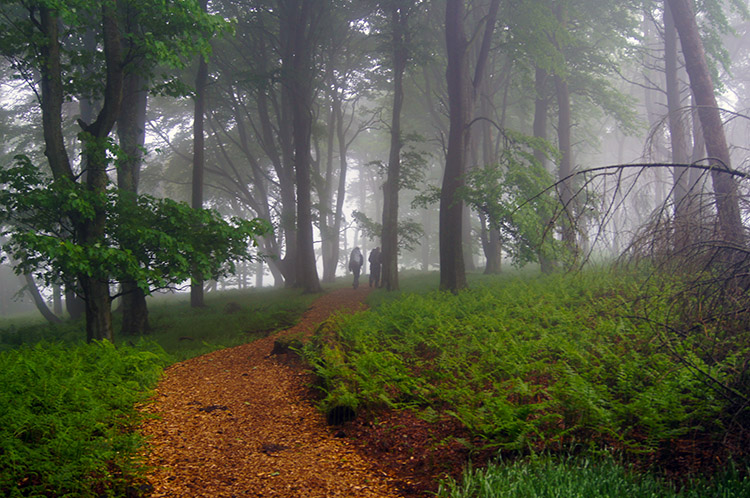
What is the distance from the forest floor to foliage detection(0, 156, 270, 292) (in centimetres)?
239

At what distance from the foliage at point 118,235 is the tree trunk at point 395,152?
813 cm

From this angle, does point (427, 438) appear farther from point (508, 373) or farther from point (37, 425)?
point (37, 425)

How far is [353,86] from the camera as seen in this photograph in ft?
85.3

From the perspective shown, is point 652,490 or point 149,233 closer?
point 652,490

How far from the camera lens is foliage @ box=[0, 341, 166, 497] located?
338cm

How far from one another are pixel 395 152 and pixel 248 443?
13.7 metres

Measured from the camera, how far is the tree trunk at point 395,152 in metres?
16.1

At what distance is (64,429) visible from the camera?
3.96 metres

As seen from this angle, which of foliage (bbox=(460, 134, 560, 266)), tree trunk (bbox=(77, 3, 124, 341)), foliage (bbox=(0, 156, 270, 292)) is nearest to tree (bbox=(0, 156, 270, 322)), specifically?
foliage (bbox=(0, 156, 270, 292))

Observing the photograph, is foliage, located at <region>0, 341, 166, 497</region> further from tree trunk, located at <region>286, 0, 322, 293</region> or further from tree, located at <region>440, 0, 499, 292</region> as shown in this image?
tree trunk, located at <region>286, 0, 322, 293</region>

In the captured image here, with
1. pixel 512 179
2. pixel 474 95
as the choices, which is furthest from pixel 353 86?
pixel 512 179

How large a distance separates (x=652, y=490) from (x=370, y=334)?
18.0ft

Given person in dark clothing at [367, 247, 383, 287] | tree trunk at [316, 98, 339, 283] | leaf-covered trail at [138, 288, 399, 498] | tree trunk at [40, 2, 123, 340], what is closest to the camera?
leaf-covered trail at [138, 288, 399, 498]

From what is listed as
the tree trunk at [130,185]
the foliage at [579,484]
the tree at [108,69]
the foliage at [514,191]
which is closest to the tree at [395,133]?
the foliage at [514,191]
